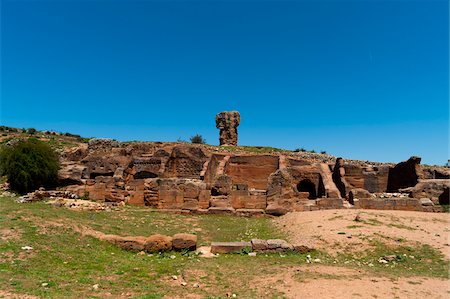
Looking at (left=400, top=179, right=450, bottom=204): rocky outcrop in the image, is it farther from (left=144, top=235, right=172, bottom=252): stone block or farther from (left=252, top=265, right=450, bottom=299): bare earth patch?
(left=144, top=235, right=172, bottom=252): stone block

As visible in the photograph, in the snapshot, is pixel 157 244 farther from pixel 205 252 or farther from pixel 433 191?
pixel 433 191

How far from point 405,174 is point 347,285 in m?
18.0

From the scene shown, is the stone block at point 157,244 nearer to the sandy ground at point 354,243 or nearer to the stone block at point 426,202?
the sandy ground at point 354,243

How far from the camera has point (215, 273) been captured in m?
8.07

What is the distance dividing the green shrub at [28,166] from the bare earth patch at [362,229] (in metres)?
13.7

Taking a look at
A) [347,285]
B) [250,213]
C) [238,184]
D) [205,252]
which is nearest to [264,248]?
[205,252]

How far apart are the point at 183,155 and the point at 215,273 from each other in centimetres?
1793

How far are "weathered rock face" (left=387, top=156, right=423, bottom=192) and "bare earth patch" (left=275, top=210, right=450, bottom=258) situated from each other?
599 centimetres

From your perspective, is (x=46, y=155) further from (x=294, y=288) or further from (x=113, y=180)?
(x=294, y=288)

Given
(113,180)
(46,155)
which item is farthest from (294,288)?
(46,155)

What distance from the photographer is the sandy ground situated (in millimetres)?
6652

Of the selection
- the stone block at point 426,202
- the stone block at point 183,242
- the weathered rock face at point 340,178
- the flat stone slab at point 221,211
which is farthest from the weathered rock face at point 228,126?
the stone block at point 183,242

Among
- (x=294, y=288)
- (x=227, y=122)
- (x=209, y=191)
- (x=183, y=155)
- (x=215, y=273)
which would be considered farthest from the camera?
(x=227, y=122)

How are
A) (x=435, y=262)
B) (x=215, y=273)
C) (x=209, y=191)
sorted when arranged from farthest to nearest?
(x=209, y=191) < (x=435, y=262) < (x=215, y=273)
